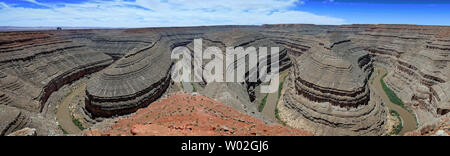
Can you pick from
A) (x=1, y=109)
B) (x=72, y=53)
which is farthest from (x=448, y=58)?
(x=72, y=53)

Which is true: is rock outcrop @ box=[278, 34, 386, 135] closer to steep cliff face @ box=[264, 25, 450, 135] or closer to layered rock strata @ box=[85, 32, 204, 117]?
steep cliff face @ box=[264, 25, 450, 135]

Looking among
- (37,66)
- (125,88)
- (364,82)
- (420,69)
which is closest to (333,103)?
(364,82)

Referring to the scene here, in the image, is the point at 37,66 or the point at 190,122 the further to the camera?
the point at 37,66

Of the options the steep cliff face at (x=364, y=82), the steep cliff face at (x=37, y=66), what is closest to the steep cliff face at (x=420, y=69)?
the steep cliff face at (x=364, y=82)

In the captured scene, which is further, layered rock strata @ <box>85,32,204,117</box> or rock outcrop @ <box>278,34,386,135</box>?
layered rock strata @ <box>85,32,204,117</box>

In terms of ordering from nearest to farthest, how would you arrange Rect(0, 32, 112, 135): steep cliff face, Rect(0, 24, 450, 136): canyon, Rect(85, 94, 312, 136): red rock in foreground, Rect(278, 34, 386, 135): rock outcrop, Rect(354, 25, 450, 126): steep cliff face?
Rect(85, 94, 312, 136): red rock in foreground
Rect(0, 24, 450, 136): canyon
Rect(278, 34, 386, 135): rock outcrop
Rect(0, 32, 112, 135): steep cliff face
Rect(354, 25, 450, 126): steep cliff face

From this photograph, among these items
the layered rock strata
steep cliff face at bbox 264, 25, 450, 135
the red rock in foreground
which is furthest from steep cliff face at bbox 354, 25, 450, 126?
the layered rock strata

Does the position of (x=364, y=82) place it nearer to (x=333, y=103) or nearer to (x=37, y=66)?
(x=333, y=103)

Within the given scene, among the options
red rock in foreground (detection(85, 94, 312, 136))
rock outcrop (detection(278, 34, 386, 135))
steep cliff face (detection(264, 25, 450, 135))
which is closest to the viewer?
red rock in foreground (detection(85, 94, 312, 136))
